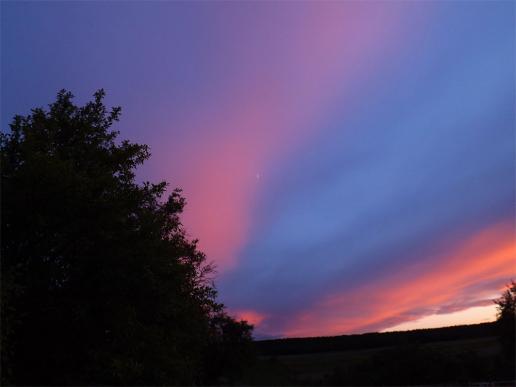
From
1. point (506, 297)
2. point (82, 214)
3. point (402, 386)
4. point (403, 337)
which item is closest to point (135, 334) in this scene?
point (82, 214)

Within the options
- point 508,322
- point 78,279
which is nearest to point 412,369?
point 508,322

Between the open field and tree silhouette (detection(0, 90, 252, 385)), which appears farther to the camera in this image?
the open field

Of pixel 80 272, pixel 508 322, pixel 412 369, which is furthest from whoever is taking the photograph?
pixel 412 369

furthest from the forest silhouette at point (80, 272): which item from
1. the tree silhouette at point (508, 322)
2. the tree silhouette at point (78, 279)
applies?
the tree silhouette at point (508, 322)

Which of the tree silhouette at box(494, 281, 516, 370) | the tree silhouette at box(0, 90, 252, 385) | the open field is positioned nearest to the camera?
the tree silhouette at box(0, 90, 252, 385)

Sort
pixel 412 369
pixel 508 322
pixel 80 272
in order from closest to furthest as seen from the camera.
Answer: pixel 80 272
pixel 508 322
pixel 412 369

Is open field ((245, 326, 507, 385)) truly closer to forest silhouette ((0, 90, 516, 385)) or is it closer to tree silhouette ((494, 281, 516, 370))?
tree silhouette ((494, 281, 516, 370))

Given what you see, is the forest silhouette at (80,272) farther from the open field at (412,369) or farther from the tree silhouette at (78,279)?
→ the open field at (412,369)

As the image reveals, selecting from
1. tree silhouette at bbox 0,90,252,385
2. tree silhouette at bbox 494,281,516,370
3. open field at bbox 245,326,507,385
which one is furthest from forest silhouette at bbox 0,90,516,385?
open field at bbox 245,326,507,385

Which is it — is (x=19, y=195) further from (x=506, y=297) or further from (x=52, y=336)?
(x=506, y=297)

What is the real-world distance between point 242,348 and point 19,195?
56.6 metres

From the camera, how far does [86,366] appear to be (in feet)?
61.9

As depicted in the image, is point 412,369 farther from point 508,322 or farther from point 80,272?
point 80,272

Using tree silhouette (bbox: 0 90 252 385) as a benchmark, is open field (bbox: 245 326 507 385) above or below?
above
